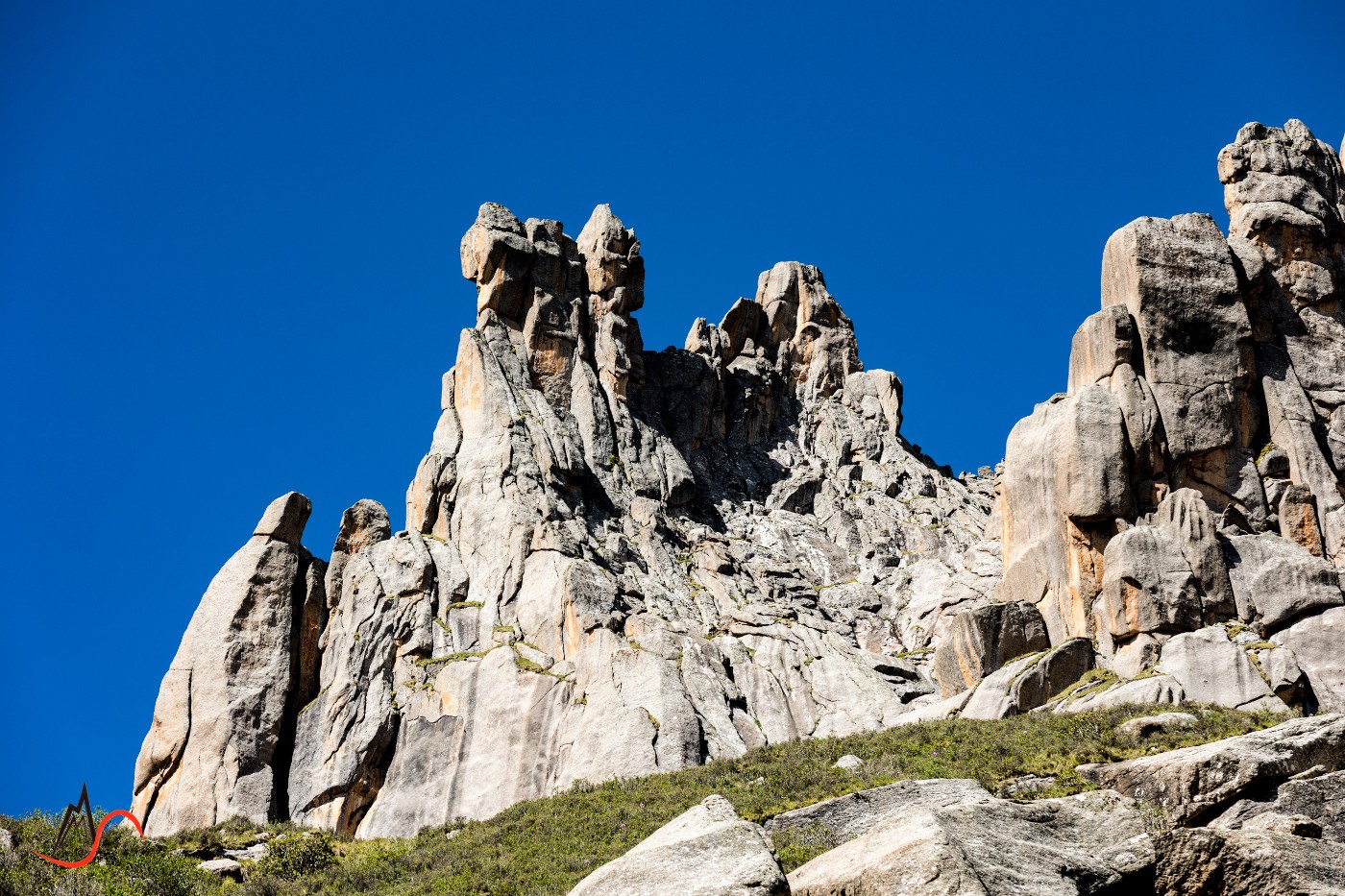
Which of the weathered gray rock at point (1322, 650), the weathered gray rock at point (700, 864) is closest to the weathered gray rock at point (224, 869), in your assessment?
the weathered gray rock at point (700, 864)

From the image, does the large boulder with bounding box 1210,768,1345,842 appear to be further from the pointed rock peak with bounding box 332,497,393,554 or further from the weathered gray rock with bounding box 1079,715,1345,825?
the pointed rock peak with bounding box 332,497,393,554

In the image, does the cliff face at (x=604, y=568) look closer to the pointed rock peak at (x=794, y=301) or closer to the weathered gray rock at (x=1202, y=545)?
the pointed rock peak at (x=794, y=301)

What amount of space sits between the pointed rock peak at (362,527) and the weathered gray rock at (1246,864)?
6315cm

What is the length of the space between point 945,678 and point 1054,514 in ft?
29.1

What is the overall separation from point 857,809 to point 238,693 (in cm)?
4316

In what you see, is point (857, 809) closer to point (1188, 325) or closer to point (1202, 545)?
point (1202, 545)

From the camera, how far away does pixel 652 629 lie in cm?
7500

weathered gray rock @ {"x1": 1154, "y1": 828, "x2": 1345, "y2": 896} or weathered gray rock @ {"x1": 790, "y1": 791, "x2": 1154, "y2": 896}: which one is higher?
weathered gray rock @ {"x1": 790, "y1": 791, "x2": 1154, "y2": 896}

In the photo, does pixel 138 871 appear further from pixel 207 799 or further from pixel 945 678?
pixel 945 678

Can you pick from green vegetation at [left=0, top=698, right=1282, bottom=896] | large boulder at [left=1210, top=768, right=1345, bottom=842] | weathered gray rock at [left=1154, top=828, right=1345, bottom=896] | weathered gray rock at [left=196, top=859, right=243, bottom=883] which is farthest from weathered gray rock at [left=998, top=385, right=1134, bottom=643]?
weathered gray rock at [left=1154, top=828, right=1345, bottom=896]

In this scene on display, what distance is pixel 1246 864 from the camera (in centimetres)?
2420

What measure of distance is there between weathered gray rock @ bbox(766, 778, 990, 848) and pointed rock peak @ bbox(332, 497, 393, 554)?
48.0 m

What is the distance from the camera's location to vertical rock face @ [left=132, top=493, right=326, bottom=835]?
231 ft

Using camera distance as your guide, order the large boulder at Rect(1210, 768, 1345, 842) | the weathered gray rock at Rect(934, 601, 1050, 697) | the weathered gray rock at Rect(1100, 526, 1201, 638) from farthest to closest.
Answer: the weathered gray rock at Rect(934, 601, 1050, 697)
the weathered gray rock at Rect(1100, 526, 1201, 638)
the large boulder at Rect(1210, 768, 1345, 842)
